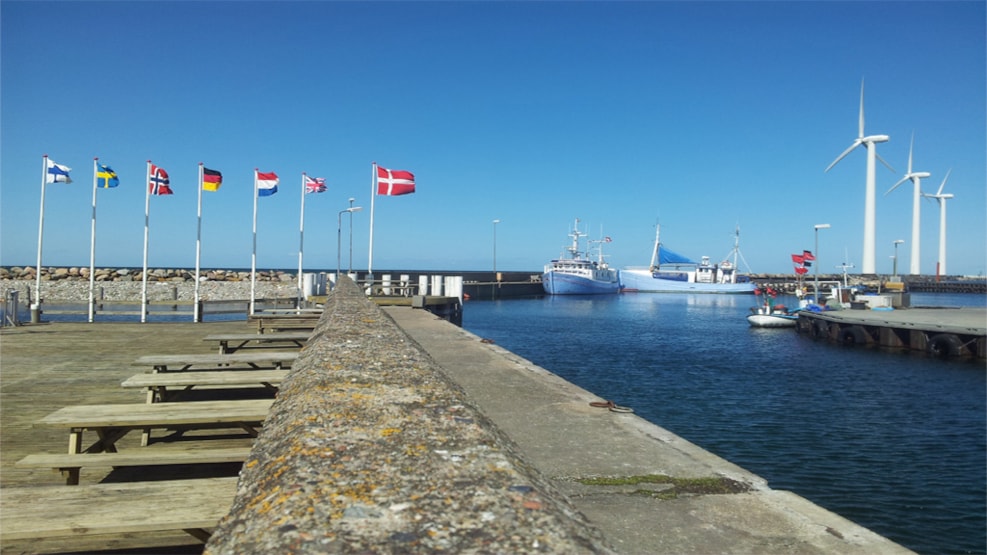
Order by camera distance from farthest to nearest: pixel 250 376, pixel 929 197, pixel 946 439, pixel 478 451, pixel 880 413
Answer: pixel 929 197
pixel 880 413
pixel 946 439
pixel 250 376
pixel 478 451

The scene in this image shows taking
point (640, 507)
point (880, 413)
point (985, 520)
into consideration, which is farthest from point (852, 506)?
point (880, 413)

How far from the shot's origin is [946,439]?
50.1 feet

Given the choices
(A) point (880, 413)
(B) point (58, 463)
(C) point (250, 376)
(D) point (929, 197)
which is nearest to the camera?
(B) point (58, 463)

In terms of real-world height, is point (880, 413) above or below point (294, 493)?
below

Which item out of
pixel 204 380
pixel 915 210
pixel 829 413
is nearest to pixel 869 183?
pixel 915 210

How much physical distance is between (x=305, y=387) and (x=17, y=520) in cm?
155

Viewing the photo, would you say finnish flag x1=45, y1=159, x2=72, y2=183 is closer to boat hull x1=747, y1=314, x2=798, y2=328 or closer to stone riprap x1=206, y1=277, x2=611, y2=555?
stone riprap x1=206, y1=277, x2=611, y2=555

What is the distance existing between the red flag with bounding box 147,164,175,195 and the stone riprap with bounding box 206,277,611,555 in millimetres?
22681

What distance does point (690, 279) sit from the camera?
388 ft

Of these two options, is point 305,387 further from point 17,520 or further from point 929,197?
point 929,197

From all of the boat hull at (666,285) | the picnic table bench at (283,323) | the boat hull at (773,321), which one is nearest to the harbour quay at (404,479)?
the picnic table bench at (283,323)

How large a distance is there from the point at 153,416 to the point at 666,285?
119784 mm

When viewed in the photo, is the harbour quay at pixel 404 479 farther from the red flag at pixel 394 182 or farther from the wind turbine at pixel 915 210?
the wind turbine at pixel 915 210

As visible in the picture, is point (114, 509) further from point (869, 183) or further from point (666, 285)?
point (666, 285)
